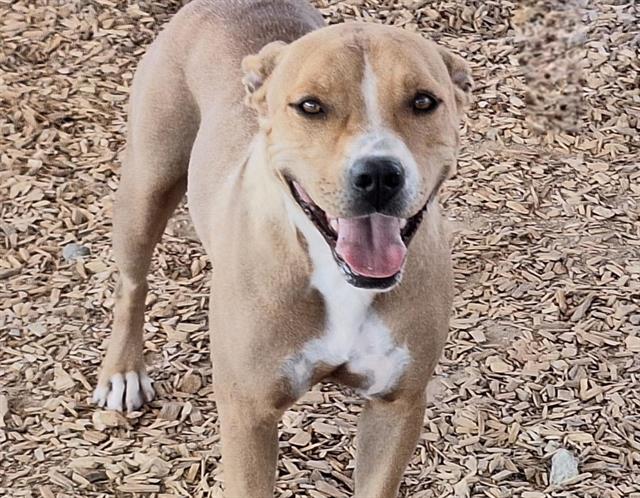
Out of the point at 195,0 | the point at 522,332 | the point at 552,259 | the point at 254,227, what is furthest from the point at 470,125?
the point at 254,227

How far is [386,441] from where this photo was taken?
3756 millimetres

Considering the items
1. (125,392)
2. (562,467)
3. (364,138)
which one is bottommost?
(125,392)

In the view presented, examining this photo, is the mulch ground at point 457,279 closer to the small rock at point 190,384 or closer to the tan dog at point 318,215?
the small rock at point 190,384

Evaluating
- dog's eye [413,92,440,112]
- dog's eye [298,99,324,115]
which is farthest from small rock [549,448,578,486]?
dog's eye [298,99,324,115]

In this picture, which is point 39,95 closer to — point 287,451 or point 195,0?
point 195,0

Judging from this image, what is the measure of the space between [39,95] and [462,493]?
10.9ft

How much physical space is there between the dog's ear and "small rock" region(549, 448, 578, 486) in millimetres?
1637

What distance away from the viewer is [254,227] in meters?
3.46

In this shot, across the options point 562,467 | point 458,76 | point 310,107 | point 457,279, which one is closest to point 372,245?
point 310,107

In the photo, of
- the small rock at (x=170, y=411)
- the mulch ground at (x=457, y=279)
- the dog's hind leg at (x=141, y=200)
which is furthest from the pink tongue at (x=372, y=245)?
the small rock at (x=170, y=411)

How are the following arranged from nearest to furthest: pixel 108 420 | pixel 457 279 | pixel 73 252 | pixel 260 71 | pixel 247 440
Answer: pixel 260 71
pixel 247 440
pixel 108 420
pixel 457 279
pixel 73 252

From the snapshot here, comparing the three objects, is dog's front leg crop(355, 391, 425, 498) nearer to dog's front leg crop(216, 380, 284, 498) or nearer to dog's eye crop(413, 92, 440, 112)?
dog's front leg crop(216, 380, 284, 498)

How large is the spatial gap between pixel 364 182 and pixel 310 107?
11.1 inches

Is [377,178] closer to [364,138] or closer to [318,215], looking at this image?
[364,138]
